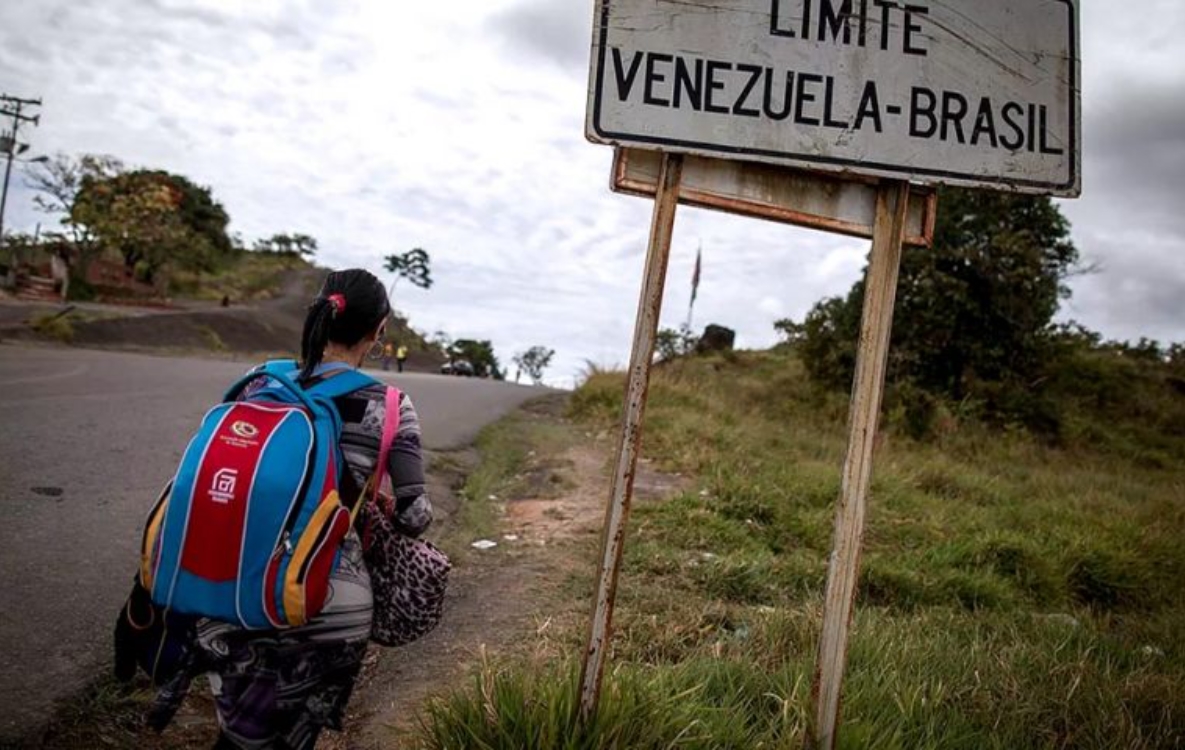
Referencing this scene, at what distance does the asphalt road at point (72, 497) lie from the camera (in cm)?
270

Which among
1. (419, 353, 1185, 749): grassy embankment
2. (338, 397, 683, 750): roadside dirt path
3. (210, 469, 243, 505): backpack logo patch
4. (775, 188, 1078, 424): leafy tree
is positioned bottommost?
(338, 397, 683, 750): roadside dirt path

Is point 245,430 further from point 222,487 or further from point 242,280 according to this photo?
point 242,280

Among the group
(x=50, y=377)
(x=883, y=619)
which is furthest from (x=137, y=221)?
(x=883, y=619)

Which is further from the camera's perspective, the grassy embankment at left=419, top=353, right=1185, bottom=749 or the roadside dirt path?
the roadside dirt path

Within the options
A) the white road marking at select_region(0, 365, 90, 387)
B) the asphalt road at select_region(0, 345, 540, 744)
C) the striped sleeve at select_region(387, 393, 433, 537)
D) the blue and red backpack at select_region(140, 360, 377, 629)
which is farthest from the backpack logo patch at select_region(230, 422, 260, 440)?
the white road marking at select_region(0, 365, 90, 387)

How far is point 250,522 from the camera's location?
1.62 meters

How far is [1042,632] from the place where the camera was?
3750mm

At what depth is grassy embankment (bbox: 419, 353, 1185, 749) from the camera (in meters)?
2.18

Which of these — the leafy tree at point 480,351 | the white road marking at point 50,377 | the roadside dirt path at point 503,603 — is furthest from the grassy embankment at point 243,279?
the roadside dirt path at point 503,603

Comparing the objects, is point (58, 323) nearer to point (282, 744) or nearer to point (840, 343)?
point (840, 343)

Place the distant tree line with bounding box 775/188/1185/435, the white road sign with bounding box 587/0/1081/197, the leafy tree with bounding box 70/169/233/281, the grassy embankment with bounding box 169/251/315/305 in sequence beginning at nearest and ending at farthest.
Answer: the white road sign with bounding box 587/0/1081/197 < the distant tree line with bounding box 775/188/1185/435 < the leafy tree with bounding box 70/169/233/281 < the grassy embankment with bounding box 169/251/315/305

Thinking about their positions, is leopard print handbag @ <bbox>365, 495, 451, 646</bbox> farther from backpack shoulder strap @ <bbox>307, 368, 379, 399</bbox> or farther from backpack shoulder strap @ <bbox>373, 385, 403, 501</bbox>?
backpack shoulder strap @ <bbox>307, 368, 379, 399</bbox>

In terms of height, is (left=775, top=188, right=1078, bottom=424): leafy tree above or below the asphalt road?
above

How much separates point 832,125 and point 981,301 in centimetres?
1433
